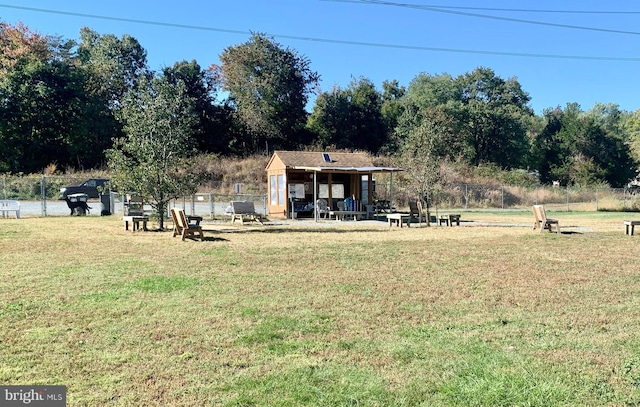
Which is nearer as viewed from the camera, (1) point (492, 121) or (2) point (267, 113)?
(2) point (267, 113)

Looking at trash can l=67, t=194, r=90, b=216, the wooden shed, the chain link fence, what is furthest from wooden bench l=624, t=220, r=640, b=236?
trash can l=67, t=194, r=90, b=216

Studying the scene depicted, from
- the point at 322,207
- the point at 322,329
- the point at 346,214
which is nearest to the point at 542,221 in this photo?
the point at 346,214

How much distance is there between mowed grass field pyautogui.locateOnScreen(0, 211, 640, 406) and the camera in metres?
3.51

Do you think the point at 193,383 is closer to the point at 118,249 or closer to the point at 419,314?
the point at 419,314

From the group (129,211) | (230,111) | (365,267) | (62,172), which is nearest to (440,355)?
(365,267)

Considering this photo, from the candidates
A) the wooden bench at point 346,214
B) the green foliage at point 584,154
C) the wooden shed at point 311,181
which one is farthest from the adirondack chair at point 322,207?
the green foliage at point 584,154

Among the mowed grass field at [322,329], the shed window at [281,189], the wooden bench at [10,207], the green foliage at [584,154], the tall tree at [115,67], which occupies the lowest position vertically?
the mowed grass field at [322,329]

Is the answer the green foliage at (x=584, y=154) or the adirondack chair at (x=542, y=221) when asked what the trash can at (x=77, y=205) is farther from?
the green foliage at (x=584, y=154)

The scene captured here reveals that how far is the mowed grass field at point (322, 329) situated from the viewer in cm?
351

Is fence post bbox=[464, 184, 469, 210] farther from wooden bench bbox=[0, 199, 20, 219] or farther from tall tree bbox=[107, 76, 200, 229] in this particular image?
wooden bench bbox=[0, 199, 20, 219]

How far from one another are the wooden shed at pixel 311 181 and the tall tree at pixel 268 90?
20378mm

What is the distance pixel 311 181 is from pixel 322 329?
19.7 m

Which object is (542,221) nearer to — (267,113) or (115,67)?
(267,113)

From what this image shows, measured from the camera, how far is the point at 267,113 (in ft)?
146
